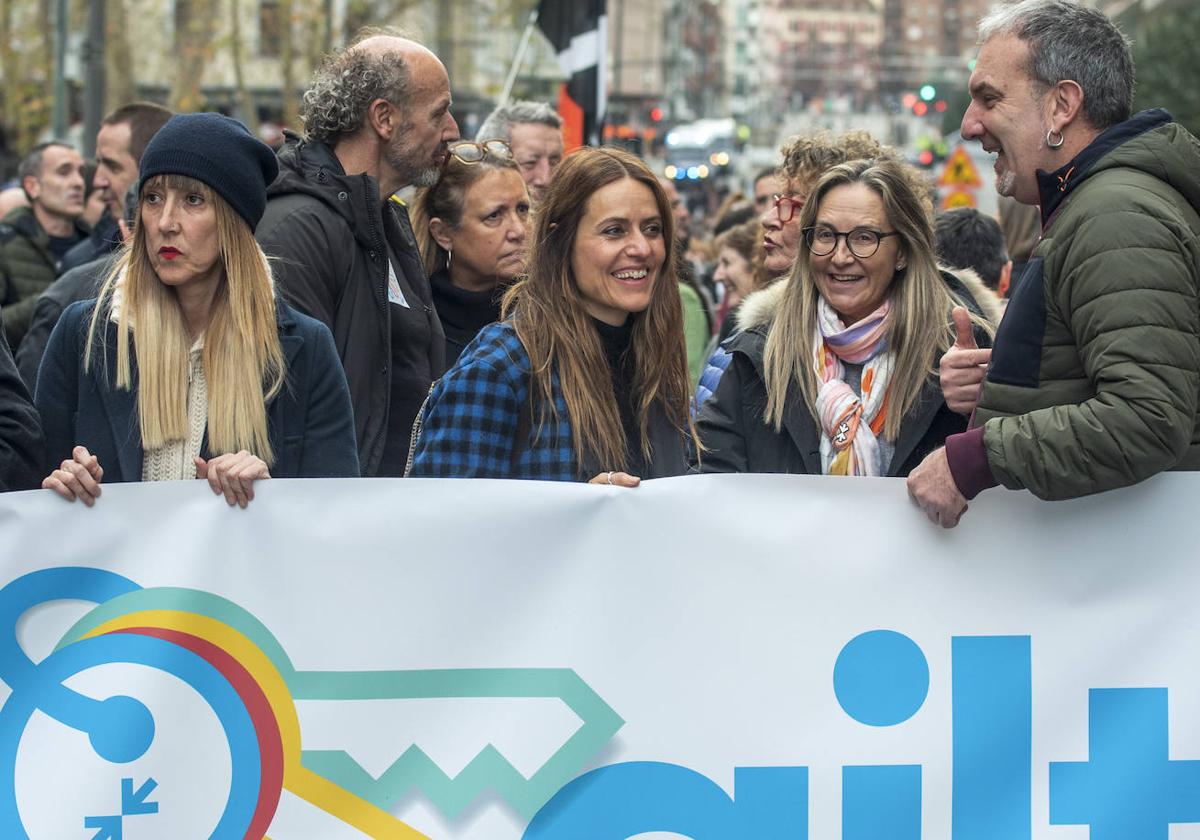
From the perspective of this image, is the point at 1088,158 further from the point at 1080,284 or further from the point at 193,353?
the point at 193,353

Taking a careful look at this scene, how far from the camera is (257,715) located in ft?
10.9

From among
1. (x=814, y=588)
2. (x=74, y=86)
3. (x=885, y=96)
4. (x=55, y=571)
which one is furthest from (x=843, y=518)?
(x=885, y=96)

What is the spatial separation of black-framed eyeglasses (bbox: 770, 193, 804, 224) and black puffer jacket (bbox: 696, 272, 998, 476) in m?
1.06

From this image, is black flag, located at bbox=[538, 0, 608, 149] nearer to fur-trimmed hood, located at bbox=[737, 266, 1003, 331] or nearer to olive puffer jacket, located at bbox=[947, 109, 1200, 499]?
fur-trimmed hood, located at bbox=[737, 266, 1003, 331]

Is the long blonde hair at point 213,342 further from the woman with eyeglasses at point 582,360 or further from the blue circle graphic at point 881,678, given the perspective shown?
the blue circle graphic at point 881,678

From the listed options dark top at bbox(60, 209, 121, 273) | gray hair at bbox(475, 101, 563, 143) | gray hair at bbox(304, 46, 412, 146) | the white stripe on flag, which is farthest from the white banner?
the white stripe on flag

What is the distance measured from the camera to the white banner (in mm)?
3324

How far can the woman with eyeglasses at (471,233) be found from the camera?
17.7 feet

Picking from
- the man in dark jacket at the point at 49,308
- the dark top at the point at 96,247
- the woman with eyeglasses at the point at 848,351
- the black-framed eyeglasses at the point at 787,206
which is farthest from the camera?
the dark top at the point at 96,247

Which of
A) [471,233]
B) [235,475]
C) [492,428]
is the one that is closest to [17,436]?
[235,475]

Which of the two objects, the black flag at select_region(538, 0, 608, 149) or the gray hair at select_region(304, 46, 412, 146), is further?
the black flag at select_region(538, 0, 608, 149)

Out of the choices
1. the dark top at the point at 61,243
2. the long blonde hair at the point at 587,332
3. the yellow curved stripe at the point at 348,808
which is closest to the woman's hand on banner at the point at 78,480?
the yellow curved stripe at the point at 348,808

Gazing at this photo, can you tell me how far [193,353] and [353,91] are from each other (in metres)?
1.45

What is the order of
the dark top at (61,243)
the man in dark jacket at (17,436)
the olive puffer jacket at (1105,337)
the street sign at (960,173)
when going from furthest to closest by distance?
the street sign at (960,173) → the dark top at (61,243) → the man in dark jacket at (17,436) → the olive puffer jacket at (1105,337)
